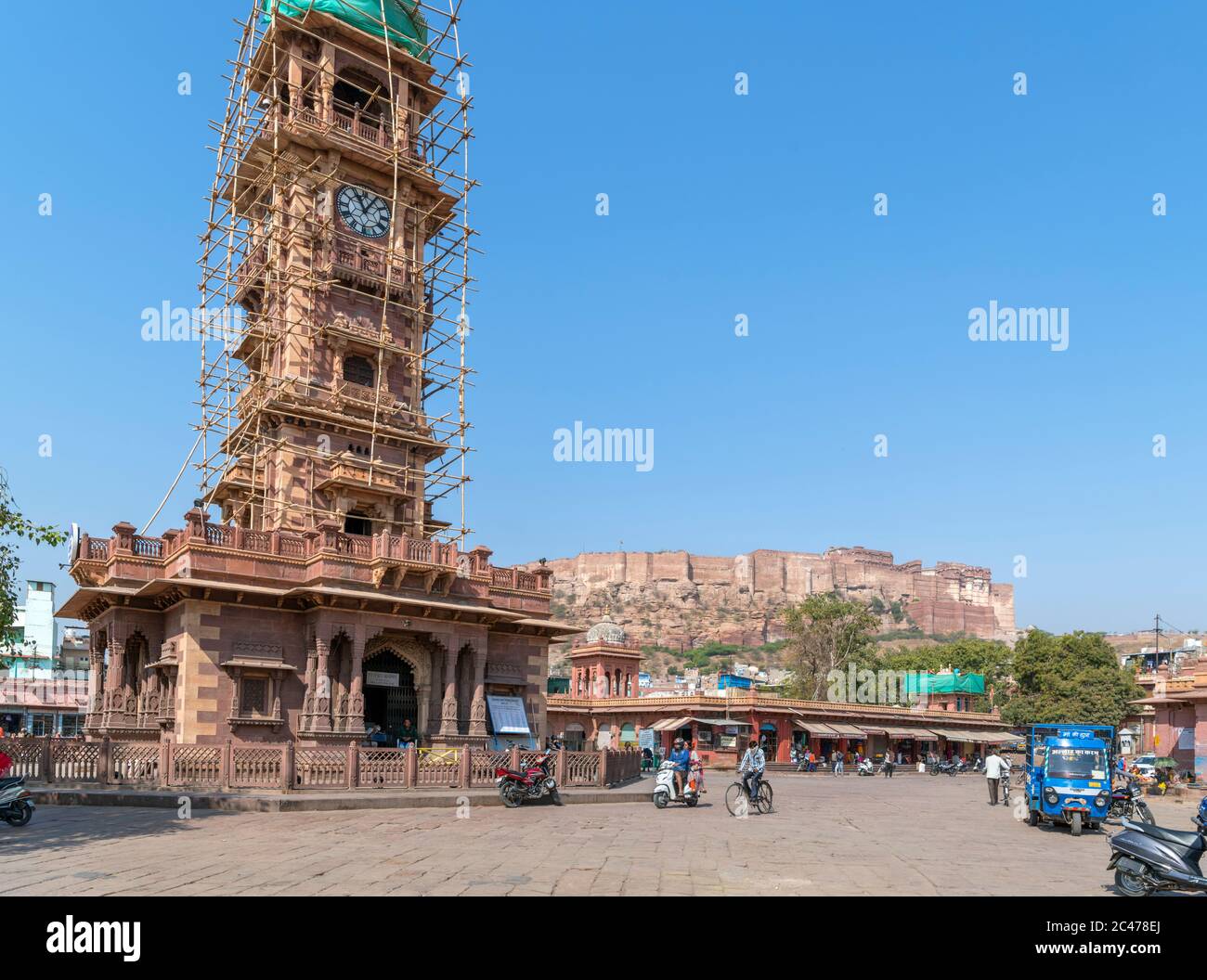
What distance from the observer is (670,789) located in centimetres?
2461

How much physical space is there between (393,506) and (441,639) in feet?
17.2

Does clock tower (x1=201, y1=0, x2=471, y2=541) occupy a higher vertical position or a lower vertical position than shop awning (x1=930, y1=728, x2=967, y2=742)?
higher

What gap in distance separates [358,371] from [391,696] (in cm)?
1109

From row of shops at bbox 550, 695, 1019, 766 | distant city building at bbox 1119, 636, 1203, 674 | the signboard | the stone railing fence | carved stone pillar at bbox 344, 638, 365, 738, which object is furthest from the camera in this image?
distant city building at bbox 1119, 636, 1203, 674

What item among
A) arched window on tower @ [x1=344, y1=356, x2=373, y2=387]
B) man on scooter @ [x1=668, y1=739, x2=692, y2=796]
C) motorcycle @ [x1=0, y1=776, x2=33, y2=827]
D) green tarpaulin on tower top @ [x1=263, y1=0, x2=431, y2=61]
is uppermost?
green tarpaulin on tower top @ [x1=263, y1=0, x2=431, y2=61]

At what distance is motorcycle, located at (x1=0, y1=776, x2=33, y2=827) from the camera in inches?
645

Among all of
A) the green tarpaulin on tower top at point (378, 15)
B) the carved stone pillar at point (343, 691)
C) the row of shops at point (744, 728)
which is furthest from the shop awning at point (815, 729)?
the green tarpaulin on tower top at point (378, 15)

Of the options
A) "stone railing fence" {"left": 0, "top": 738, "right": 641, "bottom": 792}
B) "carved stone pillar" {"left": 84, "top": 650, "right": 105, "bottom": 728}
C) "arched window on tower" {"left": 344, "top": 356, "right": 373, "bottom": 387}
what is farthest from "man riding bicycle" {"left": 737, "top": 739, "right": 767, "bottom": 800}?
"carved stone pillar" {"left": 84, "top": 650, "right": 105, "bottom": 728}

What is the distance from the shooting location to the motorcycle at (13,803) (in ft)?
53.8

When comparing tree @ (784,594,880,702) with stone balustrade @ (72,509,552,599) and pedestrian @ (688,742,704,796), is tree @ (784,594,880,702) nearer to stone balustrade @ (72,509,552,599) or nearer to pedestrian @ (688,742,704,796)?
stone balustrade @ (72,509,552,599)

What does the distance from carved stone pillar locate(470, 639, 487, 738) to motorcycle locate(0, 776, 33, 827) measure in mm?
15811

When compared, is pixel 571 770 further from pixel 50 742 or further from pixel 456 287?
pixel 456 287

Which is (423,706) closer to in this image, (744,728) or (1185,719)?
(744,728)

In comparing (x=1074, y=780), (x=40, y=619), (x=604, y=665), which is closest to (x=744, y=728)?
(x=604, y=665)
